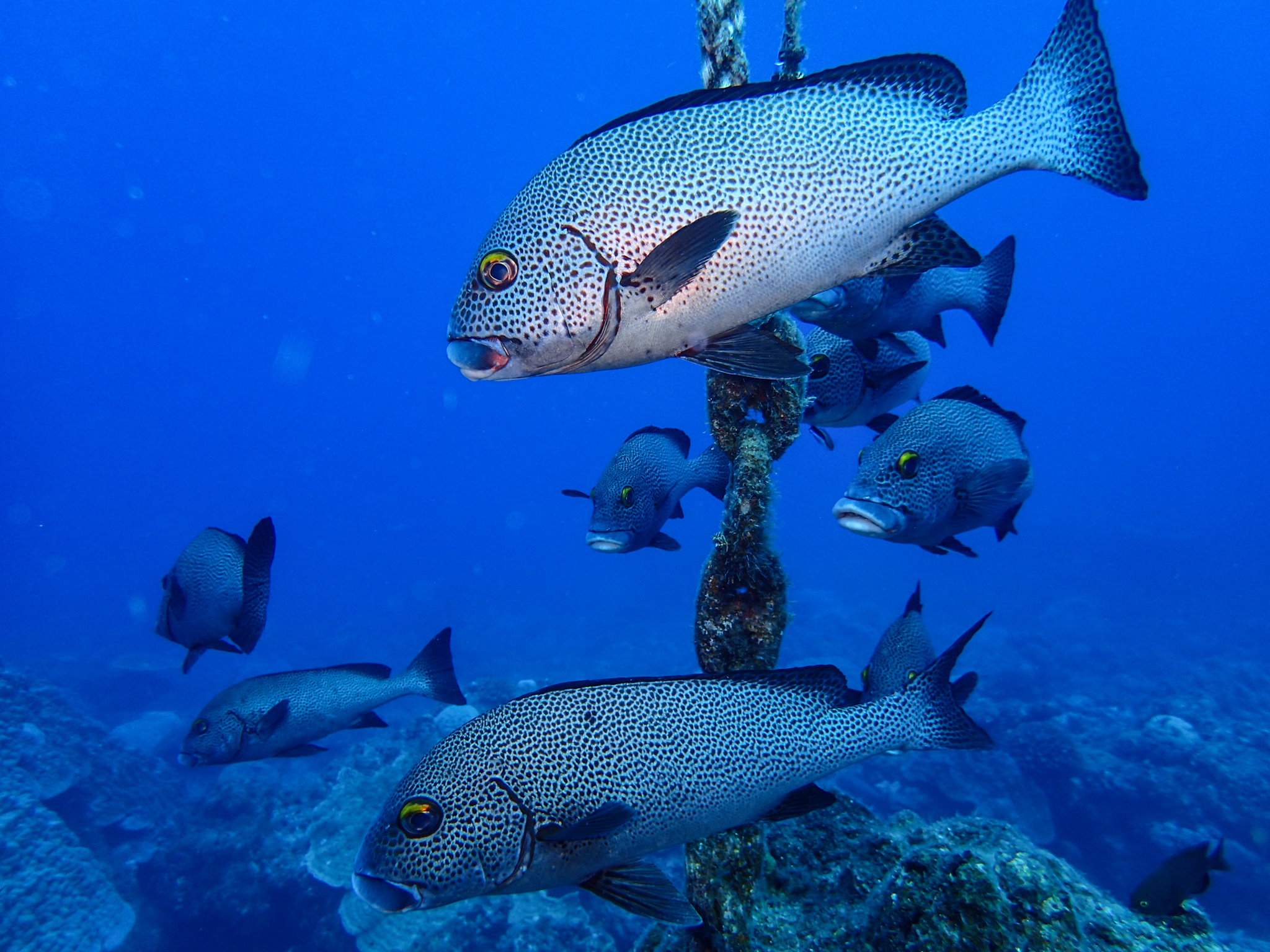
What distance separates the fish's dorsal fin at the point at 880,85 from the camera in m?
1.96

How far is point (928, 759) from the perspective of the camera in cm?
1279

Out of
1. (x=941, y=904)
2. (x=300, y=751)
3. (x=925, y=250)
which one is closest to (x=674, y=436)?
(x=925, y=250)

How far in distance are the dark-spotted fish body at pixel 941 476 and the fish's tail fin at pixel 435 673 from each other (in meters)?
2.90

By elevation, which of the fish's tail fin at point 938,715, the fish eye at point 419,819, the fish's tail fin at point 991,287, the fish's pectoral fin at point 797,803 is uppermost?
the fish's tail fin at point 991,287

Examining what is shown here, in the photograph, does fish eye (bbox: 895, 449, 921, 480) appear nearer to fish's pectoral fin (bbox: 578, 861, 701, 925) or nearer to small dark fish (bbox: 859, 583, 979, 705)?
small dark fish (bbox: 859, 583, 979, 705)

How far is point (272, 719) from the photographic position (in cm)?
400

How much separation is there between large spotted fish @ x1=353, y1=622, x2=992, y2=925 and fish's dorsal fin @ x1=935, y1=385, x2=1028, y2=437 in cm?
139

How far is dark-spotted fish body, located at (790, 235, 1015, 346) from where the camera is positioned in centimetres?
281

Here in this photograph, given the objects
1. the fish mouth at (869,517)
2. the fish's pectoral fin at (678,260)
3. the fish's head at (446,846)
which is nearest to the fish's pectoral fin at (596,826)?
the fish's head at (446,846)

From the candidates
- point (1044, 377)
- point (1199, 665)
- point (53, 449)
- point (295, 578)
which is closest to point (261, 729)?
point (1199, 665)

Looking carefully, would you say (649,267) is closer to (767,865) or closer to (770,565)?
(770,565)

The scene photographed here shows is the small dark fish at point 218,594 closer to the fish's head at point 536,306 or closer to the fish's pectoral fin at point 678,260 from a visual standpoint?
the fish's head at point 536,306

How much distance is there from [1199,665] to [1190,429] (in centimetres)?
11108

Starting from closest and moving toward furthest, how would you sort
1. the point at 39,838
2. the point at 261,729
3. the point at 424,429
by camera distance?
the point at 261,729 → the point at 39,838 → the point at 424,429
